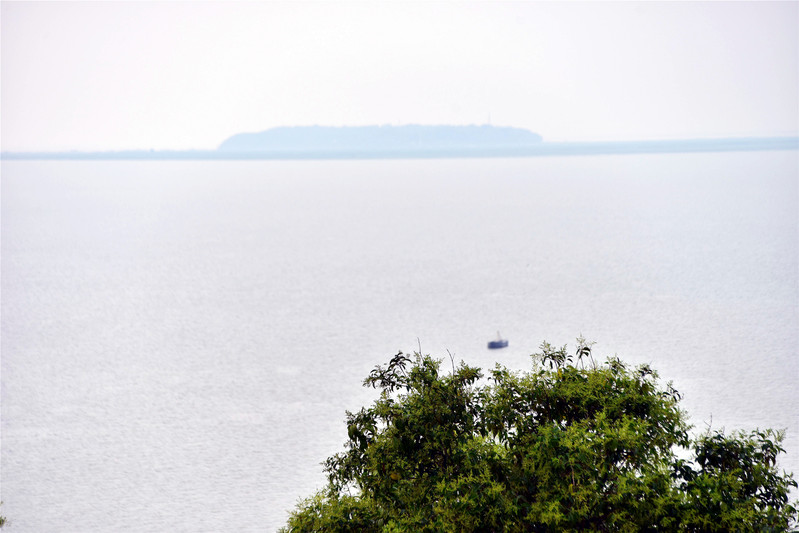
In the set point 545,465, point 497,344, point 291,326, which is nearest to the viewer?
point 545,465

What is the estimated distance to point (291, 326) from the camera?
50.3 meters

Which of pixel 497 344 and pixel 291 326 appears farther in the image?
pixel 291 326

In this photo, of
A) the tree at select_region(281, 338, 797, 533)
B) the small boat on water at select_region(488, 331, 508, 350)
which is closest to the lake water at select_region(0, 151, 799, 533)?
the small boat on water at select_region(488, 331, 508, 350)

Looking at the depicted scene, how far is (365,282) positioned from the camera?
63.8 m

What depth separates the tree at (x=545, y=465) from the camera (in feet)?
29.4

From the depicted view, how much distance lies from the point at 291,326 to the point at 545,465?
A: 41.8m

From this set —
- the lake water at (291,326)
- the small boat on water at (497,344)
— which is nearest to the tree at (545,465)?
the lake water at (291,326)

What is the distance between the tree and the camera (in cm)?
896

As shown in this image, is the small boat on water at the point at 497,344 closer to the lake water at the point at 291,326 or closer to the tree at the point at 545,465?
the lake water at the point at 291,326

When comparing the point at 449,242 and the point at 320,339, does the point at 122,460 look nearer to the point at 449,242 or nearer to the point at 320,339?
the point at 320,339

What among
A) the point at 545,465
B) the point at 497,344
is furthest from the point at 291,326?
the point at 545,465

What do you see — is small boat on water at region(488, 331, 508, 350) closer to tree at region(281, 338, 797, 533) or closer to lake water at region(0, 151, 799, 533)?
lake water at region(0, 151, 799, 533)

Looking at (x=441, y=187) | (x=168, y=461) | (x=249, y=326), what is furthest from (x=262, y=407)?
(x=441, y=187)

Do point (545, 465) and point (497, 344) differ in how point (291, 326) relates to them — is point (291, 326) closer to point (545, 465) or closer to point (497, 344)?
point (497, 344)
